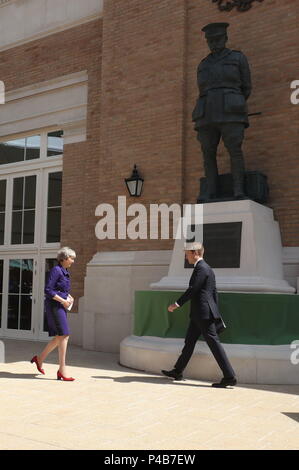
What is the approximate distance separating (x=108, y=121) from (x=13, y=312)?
4.98m

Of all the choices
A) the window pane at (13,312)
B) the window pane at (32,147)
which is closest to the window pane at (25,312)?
the window pane at (13,312)

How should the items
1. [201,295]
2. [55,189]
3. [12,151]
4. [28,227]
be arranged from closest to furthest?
[201,295], [55,189], [28,227], [12,151]

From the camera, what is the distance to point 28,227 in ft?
39.9

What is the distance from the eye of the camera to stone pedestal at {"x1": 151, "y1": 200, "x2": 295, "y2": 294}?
23.5 ft

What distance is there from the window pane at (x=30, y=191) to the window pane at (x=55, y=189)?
1.73 ft

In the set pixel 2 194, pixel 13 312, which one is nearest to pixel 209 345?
pixel 13 312

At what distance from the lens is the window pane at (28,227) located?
476 inches

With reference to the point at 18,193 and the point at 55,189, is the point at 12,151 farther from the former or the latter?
the point at 55,189

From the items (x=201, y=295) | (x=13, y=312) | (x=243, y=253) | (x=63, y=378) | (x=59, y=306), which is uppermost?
(x=243, y=253)

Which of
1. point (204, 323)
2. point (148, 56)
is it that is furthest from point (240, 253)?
point (148, 56)

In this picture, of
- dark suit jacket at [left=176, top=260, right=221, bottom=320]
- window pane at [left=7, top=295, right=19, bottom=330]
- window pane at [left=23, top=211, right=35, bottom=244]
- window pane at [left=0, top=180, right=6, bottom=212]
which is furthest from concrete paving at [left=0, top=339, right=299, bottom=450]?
window pane at [left=0, top=180, right=6, bottom=212]

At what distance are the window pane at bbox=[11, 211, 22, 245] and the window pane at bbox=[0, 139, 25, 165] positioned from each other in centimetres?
133

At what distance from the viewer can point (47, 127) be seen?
1191 centimetres

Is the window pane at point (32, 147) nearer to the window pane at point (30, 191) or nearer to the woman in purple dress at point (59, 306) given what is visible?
the window pane at point (30, 191)
